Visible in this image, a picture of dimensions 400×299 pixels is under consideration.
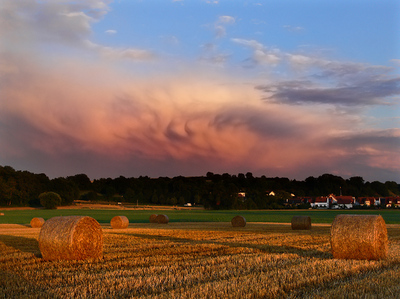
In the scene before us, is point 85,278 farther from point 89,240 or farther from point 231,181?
point 231,181

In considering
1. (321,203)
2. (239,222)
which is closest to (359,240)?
(239,222)

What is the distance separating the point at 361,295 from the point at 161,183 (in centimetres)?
13049

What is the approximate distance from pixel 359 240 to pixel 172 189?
123 m

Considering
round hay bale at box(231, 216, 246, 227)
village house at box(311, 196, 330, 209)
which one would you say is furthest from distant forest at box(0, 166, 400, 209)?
round hay bale at box(231, 216, 246, 227)

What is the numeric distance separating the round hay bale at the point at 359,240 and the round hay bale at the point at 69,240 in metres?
7.14

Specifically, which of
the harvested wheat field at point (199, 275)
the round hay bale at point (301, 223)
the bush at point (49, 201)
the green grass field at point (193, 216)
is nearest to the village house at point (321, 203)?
the green grass field at point (193, 216)

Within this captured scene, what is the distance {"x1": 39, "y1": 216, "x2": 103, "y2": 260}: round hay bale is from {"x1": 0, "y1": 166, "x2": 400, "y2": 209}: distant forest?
8182 centimetres

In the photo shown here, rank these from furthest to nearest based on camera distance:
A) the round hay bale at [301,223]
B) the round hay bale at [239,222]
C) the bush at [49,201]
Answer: the bush at [49,201]
the round hay bale at [239,222]
the round hay bale at [301,223]

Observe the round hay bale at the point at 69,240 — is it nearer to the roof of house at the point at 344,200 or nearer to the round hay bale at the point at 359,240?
the round hay bale at the point at 359,240

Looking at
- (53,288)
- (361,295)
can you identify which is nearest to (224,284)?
(361,295)

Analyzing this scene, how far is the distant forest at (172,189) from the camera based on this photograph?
104m

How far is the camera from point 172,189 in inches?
5335

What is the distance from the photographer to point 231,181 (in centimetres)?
15000

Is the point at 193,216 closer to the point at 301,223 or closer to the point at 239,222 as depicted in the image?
the point at 239,222
